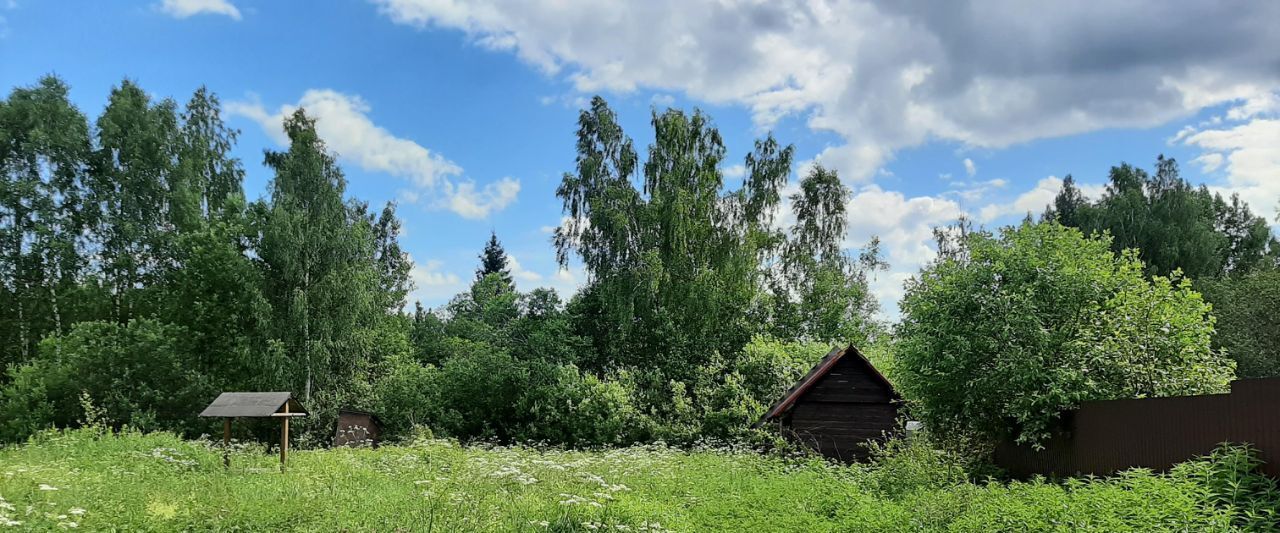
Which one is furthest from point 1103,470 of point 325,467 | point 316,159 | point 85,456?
point 316,159

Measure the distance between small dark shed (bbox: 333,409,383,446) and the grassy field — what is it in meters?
8.86

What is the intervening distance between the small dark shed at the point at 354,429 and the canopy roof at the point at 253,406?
29.1 feet

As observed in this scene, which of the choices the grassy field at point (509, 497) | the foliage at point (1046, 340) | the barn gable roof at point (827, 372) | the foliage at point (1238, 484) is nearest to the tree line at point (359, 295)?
the barn gable roof at point (827, 372)

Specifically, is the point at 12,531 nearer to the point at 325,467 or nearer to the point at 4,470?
the point at 4,470

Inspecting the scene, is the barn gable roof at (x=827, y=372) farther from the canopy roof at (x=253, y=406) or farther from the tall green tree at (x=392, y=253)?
the tall green tree at (x=392, y=253)

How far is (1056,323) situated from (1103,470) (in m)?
3.01

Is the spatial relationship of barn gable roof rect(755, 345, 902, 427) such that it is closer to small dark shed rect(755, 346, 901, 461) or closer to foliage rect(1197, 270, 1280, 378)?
small dark shed rect(755, 346, 901, 461)

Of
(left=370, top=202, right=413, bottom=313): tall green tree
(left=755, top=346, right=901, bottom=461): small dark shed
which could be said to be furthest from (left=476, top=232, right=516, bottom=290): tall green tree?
(left=755, top=346, right=901, bottom=461): small dark shed

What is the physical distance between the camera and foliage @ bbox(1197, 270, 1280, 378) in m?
31.7

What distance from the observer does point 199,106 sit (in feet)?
103

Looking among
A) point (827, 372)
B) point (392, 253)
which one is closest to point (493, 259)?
point (392, 253)

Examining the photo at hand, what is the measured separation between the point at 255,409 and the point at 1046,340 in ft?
46.9

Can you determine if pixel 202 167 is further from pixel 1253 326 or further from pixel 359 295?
pixel 1253 326

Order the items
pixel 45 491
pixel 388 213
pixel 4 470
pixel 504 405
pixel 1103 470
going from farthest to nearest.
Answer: pixel 388 213, pixel 504 405, pixel 1103 470, pixel 4 470, pixel 45 491
